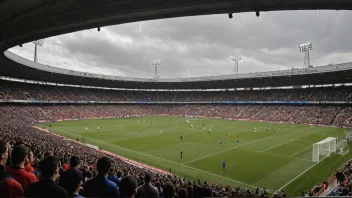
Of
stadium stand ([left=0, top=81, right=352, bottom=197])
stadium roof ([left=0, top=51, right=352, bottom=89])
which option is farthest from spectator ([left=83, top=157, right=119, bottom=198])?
stadium stand ([left=0, top=81, right=352, bottom=197])

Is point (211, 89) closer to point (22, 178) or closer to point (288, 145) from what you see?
point (288, 145)

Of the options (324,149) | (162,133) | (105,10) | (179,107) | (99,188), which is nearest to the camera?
(99,188)

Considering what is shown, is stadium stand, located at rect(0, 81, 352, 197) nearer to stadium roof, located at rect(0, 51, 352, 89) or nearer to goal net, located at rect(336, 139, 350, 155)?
stadium roof, located at rect(0, 51, 352, 89)

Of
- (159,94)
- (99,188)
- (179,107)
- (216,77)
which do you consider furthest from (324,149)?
(159,94)

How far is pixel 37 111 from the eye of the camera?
5959cm

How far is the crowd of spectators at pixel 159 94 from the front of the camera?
202 feet

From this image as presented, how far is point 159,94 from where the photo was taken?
4080 inches

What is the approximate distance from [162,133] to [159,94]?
62.3m

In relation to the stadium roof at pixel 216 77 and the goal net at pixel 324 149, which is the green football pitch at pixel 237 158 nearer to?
the goal net at pixel 324 149

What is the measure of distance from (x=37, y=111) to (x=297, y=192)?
63.6m

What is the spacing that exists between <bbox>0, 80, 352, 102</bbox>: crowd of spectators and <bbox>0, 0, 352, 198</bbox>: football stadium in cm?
37

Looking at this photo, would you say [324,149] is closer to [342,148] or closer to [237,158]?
[342,148]

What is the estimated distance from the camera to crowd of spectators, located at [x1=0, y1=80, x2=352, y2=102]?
202 feet

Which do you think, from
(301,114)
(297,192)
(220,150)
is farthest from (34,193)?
(301,114)
